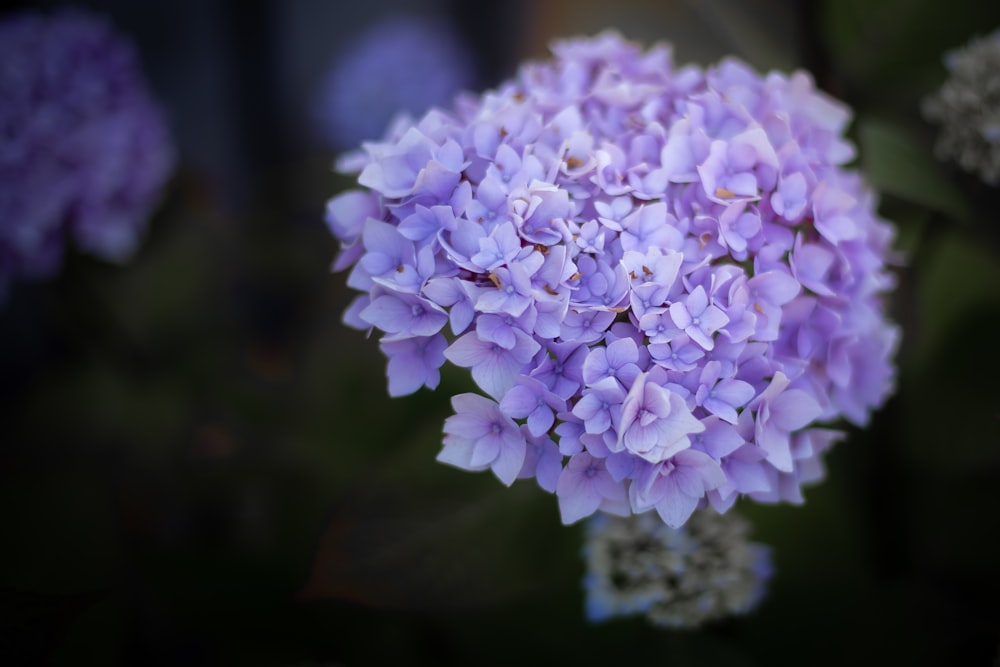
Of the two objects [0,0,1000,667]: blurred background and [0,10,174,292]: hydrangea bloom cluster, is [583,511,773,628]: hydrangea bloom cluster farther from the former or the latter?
[0,10,174,292]: hydrangea bloom cluster

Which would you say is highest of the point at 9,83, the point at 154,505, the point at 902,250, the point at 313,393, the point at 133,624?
the point at 9,83

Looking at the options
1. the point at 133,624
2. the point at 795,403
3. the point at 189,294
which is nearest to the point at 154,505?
the point at 133,624

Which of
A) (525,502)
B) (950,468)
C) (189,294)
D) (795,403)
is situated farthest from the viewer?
(189,294)

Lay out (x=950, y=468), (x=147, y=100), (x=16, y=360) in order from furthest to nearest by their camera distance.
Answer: (x=16, y=360) → (x=147, y=100) → (x=950, y=468)

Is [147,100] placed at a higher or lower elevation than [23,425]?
higher

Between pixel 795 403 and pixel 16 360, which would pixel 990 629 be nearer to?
pixel 795 403

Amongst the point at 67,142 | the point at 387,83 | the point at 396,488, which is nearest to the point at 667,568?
the point at 396,488

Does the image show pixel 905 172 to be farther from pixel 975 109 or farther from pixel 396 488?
pixel 396 488

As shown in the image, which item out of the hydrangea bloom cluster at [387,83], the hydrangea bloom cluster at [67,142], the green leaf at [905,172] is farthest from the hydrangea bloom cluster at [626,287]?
the hydrangea bloom cluster at [387,83]
